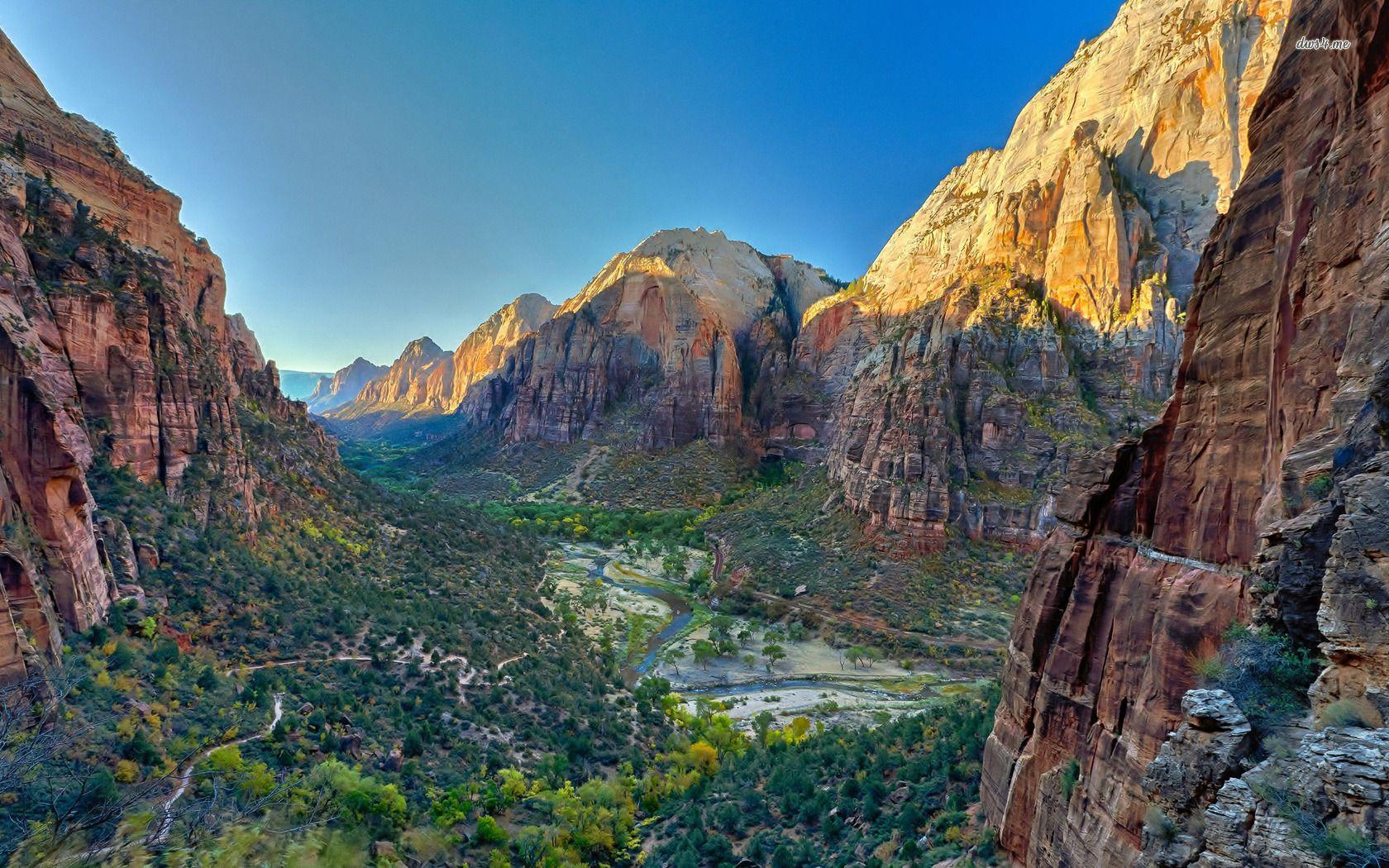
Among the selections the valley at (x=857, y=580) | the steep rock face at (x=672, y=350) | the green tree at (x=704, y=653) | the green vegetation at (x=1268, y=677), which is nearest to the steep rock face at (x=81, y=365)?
the valley at (x=857, y=580)

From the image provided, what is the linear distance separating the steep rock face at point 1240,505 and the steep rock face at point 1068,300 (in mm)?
41687

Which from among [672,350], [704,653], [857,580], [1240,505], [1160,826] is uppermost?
[672,350]

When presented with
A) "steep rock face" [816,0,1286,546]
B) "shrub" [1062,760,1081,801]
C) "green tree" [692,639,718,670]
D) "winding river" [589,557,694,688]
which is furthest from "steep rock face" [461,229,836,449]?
"shrub" [1062,760,1081,801]

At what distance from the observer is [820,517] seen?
64438mm

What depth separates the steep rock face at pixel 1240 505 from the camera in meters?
7.01

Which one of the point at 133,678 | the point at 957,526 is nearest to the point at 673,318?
the point at 957,526

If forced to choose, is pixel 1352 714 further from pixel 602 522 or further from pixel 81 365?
pixel 602 522

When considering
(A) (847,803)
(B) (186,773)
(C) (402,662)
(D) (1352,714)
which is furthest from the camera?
(C) (402,662)

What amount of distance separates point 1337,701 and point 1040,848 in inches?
352

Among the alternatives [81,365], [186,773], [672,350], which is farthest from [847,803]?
[672,350]

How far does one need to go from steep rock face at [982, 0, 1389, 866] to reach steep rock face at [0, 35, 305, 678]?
23885mm

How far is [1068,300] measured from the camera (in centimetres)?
6072

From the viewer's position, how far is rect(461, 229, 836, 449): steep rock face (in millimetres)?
107250

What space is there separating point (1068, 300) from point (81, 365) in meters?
76.7
